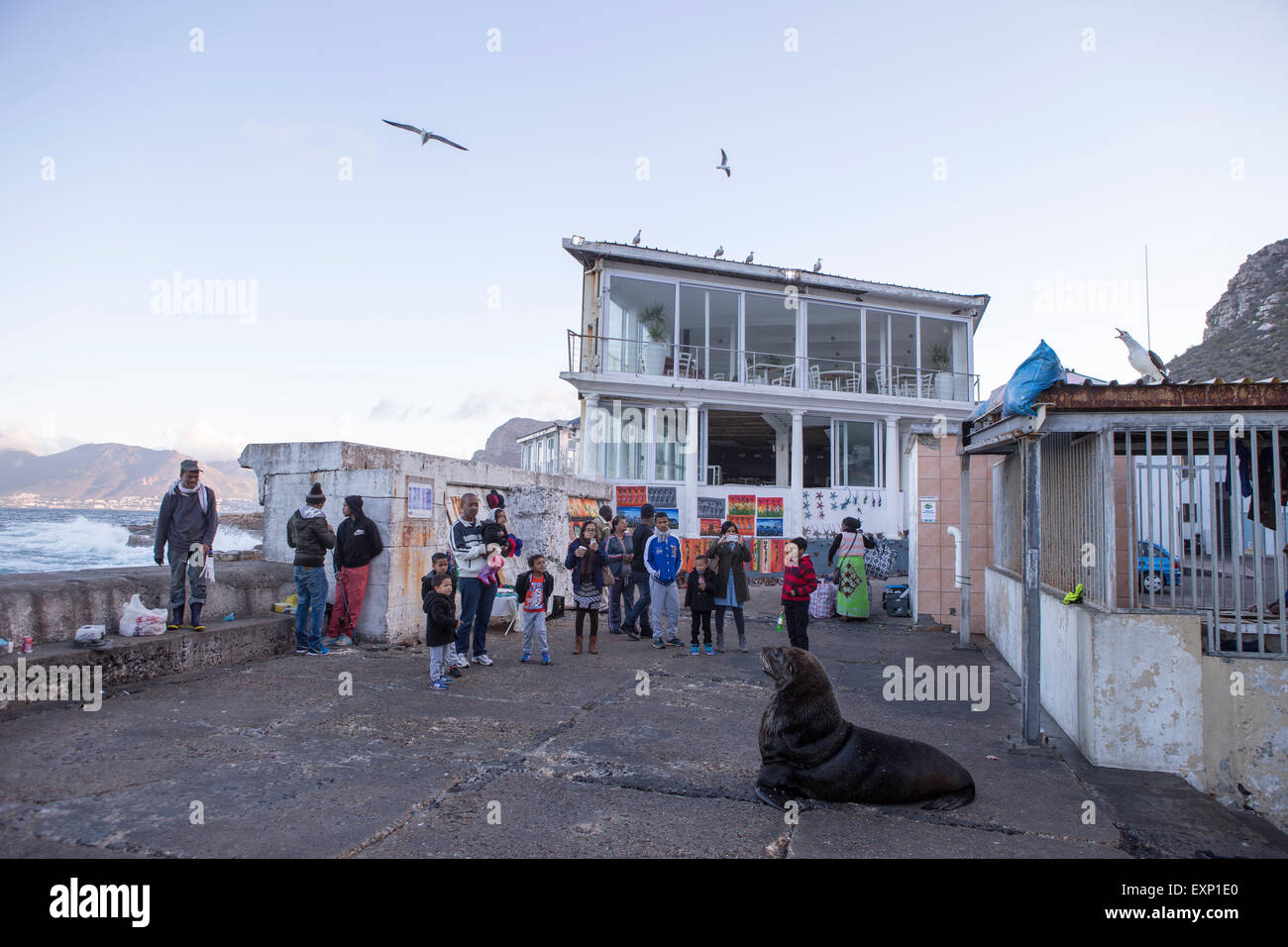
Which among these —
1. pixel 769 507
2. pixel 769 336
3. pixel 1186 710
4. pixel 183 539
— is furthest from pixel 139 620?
pixel 769 336

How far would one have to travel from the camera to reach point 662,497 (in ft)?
64.5

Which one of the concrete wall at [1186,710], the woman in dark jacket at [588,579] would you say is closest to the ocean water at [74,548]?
the woman in dark jacket at [588,579]

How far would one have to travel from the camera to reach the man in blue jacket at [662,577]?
9516 millimetres

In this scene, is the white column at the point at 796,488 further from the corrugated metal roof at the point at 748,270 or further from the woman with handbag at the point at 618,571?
the woman with handbag at the point at 618,571

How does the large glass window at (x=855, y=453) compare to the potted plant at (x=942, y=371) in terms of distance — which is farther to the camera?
the potted plant at (x=942, y=371)

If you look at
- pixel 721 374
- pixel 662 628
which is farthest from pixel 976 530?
pixel 721 374

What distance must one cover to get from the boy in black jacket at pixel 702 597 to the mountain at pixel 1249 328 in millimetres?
35360

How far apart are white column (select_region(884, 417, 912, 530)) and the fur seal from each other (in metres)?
17.4

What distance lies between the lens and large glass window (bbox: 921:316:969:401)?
23531mm

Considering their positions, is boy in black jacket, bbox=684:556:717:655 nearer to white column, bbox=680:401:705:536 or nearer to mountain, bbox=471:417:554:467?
white column, bbox=680:401:705:536

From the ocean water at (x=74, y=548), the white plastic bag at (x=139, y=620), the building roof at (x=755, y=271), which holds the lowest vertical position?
the ocean water at (x=74, y=548)

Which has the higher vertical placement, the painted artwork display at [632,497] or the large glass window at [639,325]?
the large glass window at [639,325]

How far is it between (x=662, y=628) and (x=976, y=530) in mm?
4812
